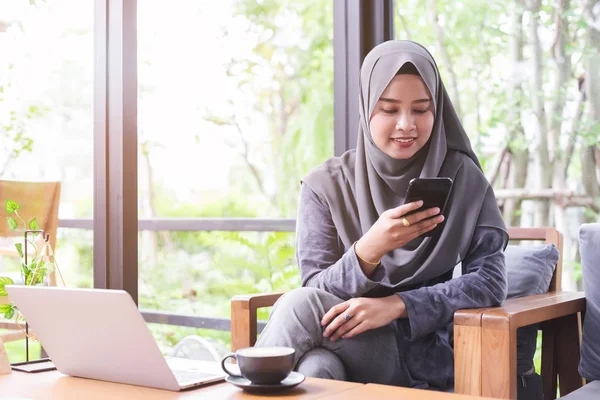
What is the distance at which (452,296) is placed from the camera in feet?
5.65

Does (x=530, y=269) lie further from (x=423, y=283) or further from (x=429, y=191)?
(x=429, y=191)

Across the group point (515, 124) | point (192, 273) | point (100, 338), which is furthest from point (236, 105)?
point (100, 338)

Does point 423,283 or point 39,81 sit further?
point 39,81

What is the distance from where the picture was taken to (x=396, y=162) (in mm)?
1933

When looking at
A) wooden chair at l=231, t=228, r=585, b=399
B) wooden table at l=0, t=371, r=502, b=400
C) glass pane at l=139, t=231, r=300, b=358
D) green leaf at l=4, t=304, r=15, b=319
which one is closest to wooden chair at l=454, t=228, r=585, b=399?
wooden chair at l=231, t=228, r=585, b=399

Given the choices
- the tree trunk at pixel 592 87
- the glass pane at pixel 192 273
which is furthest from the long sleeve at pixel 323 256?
the glass pane at pixel 192 273

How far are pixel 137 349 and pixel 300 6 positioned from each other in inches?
156

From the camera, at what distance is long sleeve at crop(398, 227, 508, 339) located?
66.7 inches

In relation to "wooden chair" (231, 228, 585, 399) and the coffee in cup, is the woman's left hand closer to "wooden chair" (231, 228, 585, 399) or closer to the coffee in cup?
"wooden chair" (231, 228, 585, 399)

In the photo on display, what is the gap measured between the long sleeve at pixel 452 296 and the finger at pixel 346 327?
5.6 inches

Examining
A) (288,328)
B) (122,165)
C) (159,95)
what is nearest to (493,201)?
(288,328)

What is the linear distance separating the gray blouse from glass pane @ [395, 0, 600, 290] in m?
1.10

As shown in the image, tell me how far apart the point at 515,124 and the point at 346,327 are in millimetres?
1679

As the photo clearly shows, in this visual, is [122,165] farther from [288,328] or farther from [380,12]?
[380,12]
